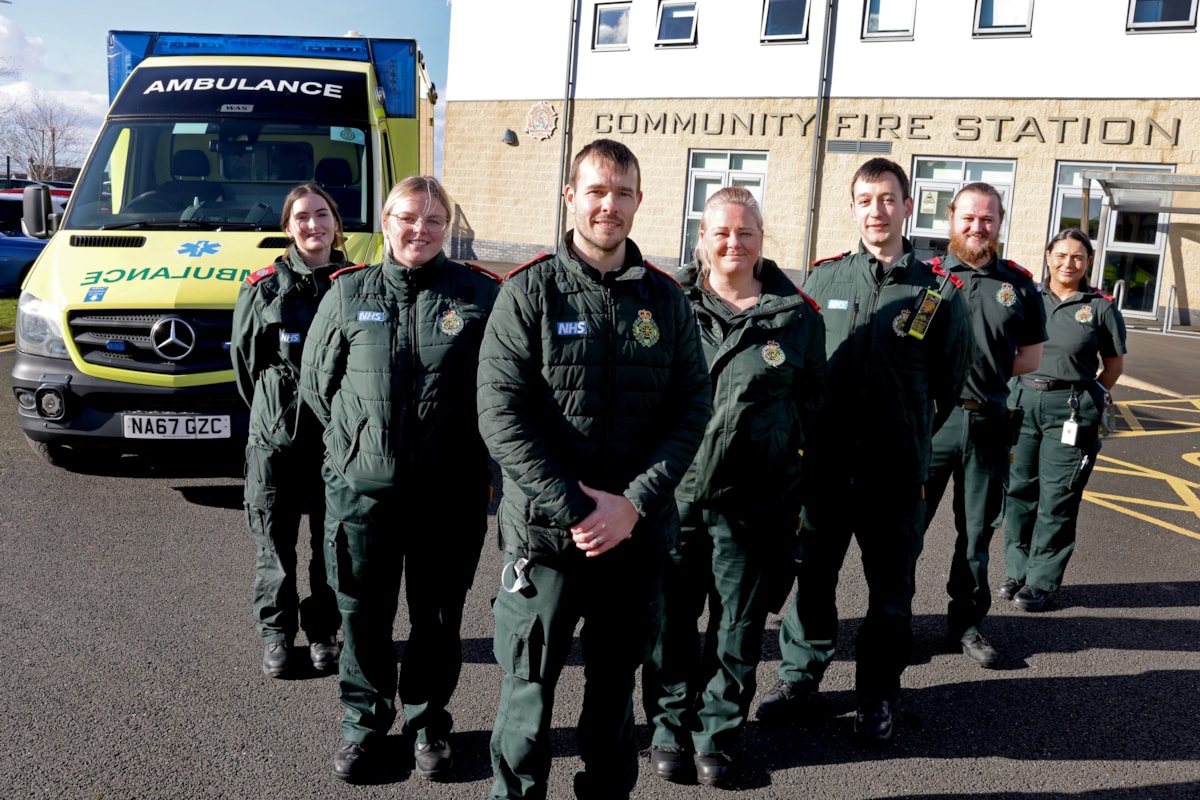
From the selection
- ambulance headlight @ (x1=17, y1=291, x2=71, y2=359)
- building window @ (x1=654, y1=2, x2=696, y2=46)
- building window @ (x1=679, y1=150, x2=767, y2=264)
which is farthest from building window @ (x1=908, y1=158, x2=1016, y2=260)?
ambulance headlight @ (x1=17, y1=291, x2=71, y2=359)

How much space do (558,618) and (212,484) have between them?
453 cm

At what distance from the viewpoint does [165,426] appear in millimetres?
5520

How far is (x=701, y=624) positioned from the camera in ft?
15.2

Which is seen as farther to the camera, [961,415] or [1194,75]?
[1194,75]

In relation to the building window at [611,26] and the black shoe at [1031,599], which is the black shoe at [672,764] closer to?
the black shoe at [1031,599]

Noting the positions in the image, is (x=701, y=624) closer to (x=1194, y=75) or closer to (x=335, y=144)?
(x=335, y=144)

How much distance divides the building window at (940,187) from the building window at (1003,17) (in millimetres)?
2258

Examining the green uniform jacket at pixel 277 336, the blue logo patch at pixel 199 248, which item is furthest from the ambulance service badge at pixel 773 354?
the blue logo patch at pixel 199 248

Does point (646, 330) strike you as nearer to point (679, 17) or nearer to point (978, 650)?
point (978, 650)

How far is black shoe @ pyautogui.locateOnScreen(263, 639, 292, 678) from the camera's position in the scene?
3986 millimetres

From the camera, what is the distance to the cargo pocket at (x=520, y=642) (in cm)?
279

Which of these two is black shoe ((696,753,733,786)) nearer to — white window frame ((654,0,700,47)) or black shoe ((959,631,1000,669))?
black shoe ((959,631,1000,669))

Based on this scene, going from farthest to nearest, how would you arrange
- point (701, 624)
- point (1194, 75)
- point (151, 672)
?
1. point (1194, 75)
2. point (701, 624)
3. point (151, 672)

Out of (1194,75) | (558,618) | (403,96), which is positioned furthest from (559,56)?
(558,618)
